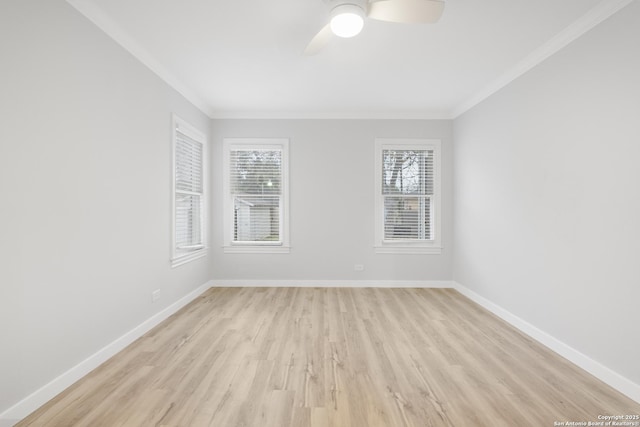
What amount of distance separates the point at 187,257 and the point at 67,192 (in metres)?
1.99

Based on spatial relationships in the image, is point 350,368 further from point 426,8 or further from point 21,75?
point 21,75

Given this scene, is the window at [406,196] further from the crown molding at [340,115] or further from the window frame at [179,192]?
the window frame at [179,192]

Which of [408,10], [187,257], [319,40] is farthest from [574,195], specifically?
[187,257]

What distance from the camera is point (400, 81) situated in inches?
141

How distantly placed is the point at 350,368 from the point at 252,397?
759 mm

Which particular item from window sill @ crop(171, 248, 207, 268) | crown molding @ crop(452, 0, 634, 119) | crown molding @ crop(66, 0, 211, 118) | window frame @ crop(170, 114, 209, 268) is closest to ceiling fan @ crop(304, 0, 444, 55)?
crown molding @ crop(452, 0, 634, 119)

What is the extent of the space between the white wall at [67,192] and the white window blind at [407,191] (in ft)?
10.7

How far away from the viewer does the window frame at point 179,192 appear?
3.56 metres

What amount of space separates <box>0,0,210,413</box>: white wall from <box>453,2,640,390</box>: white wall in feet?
12.5

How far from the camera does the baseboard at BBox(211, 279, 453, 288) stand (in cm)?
478

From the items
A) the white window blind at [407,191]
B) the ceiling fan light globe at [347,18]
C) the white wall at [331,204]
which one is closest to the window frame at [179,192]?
the white wall at [331,204]

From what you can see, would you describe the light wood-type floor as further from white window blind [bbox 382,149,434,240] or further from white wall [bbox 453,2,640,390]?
white window blind [bbox 382,149,434,240]

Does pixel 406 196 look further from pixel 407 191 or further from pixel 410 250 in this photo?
pixel 410 250

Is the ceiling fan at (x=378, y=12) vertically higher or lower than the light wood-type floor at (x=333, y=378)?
higher
